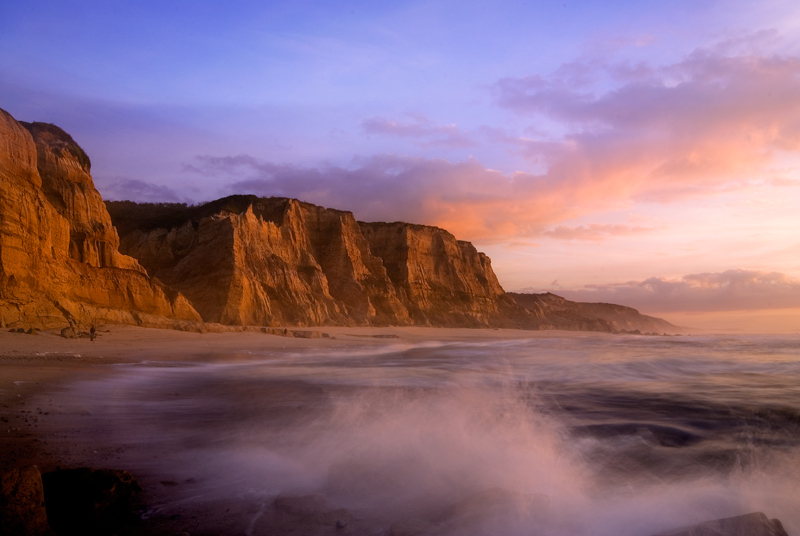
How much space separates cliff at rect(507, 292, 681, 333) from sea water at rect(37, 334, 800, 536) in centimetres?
6564

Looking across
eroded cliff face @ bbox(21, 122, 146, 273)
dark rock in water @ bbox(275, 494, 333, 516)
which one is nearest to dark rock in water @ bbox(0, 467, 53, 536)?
dark rock in water @ bbox(275, 494, 333, 516)

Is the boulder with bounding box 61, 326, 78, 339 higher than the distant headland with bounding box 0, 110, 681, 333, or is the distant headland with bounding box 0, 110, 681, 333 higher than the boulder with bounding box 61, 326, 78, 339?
the distant headland with bounding box 0, 110, 681, 333

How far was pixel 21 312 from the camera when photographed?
1680cm

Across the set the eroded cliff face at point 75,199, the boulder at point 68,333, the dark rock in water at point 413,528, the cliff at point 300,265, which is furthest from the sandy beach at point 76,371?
the cliff at point 300,265

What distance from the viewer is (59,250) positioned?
20.8 m

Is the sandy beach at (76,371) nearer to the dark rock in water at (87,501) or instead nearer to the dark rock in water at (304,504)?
the dark rock in water at (87,501)

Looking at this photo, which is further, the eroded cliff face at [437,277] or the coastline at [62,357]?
the eroded cliff face at [437,277]

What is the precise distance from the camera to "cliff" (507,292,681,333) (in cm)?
8169

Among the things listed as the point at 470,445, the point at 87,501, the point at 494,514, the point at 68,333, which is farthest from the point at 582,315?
the point at 87,501

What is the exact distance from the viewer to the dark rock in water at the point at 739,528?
3570mm

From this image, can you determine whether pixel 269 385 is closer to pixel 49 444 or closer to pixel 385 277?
pixel 49 444

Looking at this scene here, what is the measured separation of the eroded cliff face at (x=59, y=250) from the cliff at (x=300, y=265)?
6249 millimetres

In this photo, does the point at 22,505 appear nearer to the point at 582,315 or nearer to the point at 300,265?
the point at 300,265

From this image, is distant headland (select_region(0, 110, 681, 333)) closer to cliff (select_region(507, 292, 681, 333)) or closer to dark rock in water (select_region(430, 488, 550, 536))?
cliff (select_region(507, 292, 681, 333))
